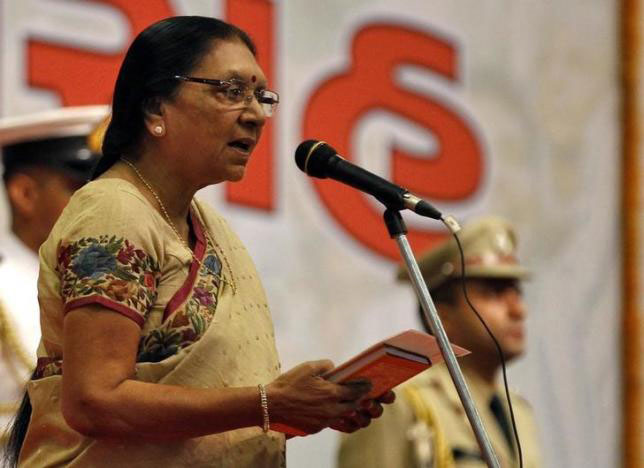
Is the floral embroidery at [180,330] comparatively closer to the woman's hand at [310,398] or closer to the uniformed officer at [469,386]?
the woman's hand at [310,398]

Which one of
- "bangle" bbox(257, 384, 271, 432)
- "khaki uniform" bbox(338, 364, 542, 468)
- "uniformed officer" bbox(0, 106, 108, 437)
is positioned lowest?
"khaki uniform" bbox(338, 364, 542, 468)

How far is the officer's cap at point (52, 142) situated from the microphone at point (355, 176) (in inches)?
52.8

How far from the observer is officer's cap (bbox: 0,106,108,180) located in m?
3.05

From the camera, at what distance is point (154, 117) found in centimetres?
177

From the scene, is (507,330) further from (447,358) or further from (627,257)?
(447,358)

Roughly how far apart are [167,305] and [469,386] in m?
1.70

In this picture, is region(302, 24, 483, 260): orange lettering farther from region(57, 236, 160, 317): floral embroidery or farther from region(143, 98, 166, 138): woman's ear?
region(57, 236, 160, 317): floral embroidery

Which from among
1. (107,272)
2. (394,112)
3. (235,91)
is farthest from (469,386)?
(107,272)

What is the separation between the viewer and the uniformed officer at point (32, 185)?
304 cm

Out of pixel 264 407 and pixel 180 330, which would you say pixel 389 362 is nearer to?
pixel 264 407

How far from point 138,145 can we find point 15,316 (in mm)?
1320

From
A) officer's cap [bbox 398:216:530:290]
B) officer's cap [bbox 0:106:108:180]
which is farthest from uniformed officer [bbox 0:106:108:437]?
officer's cap [bbox 398:216:530:290]

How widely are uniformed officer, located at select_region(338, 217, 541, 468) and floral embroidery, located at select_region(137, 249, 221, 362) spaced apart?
4.41ft

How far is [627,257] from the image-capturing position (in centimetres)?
445
